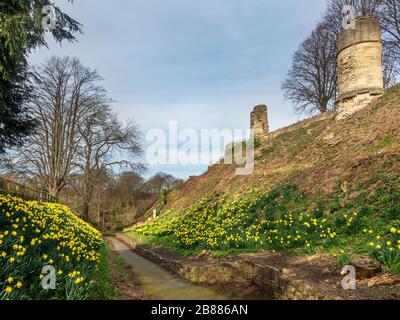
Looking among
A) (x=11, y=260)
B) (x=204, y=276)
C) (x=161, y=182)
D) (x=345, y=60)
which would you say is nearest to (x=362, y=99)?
(x=345, y=60)

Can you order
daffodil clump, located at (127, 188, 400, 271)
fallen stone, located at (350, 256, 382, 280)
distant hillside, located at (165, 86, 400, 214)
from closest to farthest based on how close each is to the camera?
fallen stone, located at (350, 256, 382, 280) < daffodil clump, located at (127, 188, 400, 271) < distant hillside, located at (165, 86, 400, 214)

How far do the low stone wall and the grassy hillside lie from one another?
1074 mm

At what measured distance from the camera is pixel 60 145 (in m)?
21.0

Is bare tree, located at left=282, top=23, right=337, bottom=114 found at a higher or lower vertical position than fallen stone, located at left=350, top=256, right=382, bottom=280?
higher

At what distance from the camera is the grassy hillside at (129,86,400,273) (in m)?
6.68

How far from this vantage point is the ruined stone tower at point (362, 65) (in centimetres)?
1485

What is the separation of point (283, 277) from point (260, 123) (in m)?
19.2

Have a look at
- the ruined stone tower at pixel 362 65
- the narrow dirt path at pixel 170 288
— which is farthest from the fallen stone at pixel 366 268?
the ruined stone tower at pixel 362 65

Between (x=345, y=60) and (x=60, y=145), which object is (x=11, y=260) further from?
(x=60, y=145)

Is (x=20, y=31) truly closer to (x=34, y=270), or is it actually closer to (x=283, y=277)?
(x=34, y=270)

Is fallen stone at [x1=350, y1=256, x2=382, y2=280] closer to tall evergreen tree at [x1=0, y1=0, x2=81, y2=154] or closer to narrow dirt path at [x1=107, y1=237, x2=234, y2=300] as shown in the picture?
narrow dirt path at [x1=107, y1=237, x2=234, y2=300]

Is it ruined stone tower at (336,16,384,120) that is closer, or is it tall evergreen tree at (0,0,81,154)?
tall evergreen tree at (0,0,81,154)

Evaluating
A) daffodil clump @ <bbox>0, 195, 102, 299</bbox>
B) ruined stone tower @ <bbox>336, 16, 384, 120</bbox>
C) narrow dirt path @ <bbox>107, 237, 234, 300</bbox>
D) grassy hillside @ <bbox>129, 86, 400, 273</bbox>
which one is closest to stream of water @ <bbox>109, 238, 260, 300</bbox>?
narrow dirt path @ <bbox>107, 237, 234, 300</bbox>
